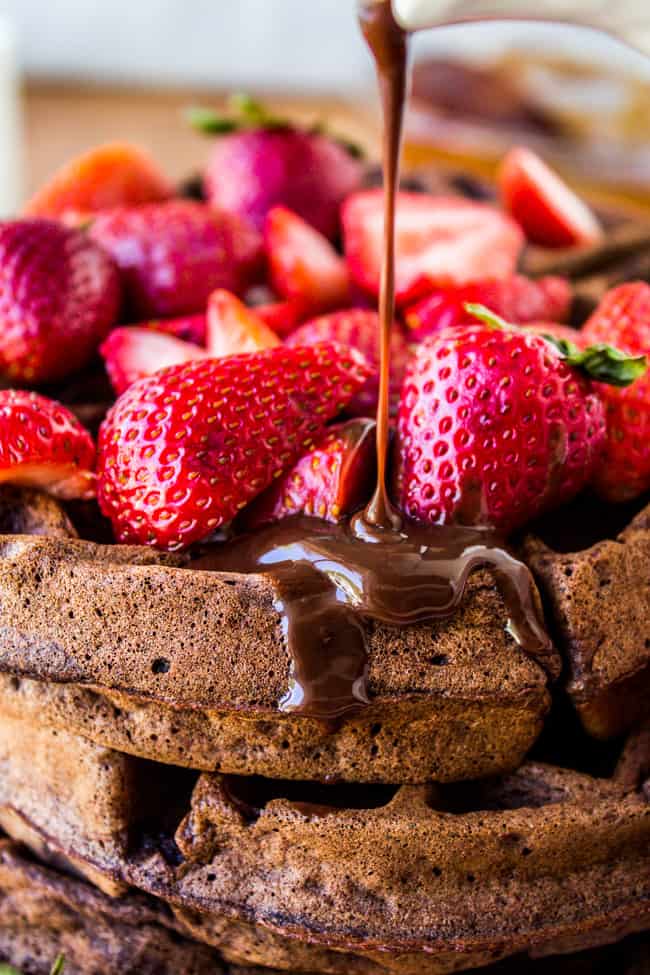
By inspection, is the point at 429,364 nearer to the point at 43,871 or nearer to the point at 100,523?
the point at 100,523

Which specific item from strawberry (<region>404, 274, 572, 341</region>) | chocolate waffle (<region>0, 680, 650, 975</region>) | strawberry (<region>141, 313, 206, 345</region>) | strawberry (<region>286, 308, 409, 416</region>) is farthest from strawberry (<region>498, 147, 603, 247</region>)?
chocolate waffle (<region>0, 680, 650, 975</region>)

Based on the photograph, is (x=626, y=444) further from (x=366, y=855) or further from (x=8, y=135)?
(x=8, y=135)

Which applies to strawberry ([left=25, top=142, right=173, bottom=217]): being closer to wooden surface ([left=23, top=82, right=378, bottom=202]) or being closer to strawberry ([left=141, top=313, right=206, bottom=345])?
strawberry ([left=141, top=313, right=206, bottom=345])

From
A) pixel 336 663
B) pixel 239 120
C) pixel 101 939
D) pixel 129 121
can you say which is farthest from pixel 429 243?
pixel 129 121

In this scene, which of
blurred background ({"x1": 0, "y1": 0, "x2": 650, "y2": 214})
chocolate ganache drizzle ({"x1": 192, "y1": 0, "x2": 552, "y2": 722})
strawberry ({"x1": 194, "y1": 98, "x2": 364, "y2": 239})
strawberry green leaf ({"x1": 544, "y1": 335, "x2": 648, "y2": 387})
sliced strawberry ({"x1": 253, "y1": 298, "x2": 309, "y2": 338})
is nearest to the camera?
chocolate ganache drizzle ({"x1": 192, "y1": 0, "x2": 552, "y2": 722})

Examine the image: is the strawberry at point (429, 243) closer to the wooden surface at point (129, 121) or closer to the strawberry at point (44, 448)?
the strawberry at point (44, 448)

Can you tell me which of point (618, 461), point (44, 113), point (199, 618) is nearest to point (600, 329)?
point (618, 461)
